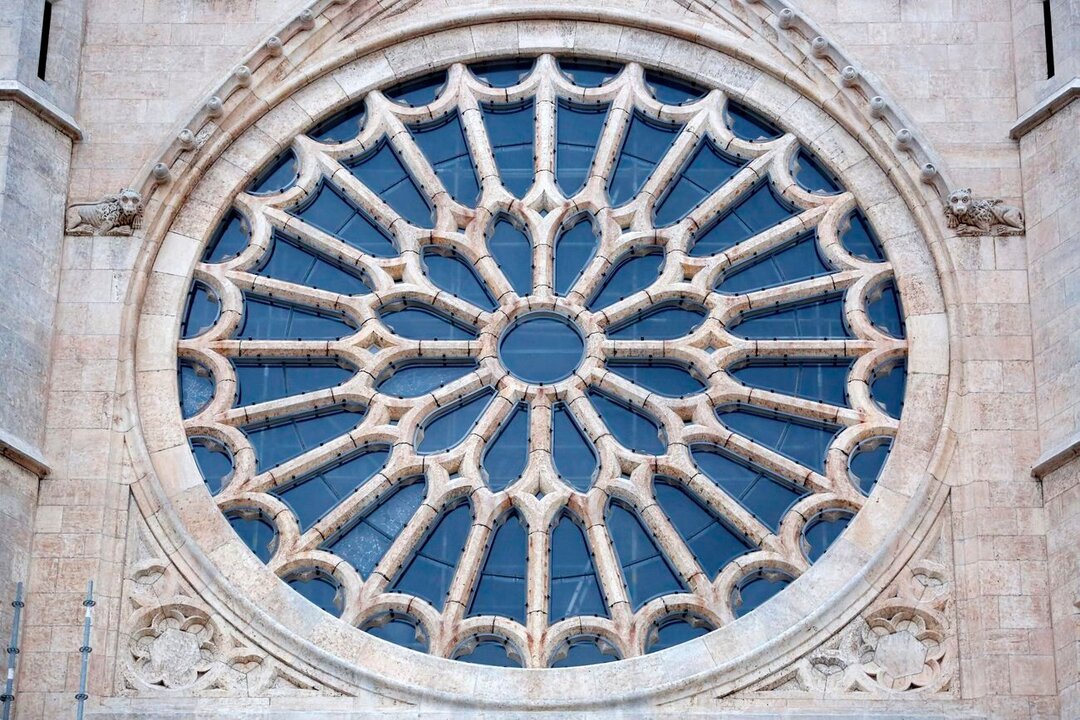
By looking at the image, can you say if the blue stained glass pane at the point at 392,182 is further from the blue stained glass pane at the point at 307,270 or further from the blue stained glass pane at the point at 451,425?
the blue stained glass pane at the point at 451,425

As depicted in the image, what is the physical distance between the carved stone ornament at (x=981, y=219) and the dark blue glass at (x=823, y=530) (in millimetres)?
2737

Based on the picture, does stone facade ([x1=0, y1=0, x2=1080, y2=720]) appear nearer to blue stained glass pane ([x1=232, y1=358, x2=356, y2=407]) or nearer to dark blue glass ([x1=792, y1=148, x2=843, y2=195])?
dark blue glass ([x1=792, y1=148, x2=843, y2=195])

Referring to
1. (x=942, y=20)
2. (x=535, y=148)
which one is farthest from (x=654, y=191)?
(x=942, y=20)

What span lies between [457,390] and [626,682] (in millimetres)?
3057

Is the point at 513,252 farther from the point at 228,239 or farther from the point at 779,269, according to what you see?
the point at 228,239

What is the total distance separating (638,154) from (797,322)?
218 cm

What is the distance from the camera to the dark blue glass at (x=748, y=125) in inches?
1046

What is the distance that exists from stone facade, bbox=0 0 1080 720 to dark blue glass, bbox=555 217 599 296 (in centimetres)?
181

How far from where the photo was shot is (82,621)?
2398 centimetres

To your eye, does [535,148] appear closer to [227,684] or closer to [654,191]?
[654,191]

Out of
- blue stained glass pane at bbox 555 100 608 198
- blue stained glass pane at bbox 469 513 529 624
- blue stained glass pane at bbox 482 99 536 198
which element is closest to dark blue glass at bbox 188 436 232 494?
blue stained glass pane at bbox 469 513 529 624

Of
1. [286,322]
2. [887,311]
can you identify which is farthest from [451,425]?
[887,311]

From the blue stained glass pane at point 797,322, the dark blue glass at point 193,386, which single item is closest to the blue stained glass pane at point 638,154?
the blue stained glass pane at point 797,322

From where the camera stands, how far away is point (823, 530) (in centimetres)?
2472
